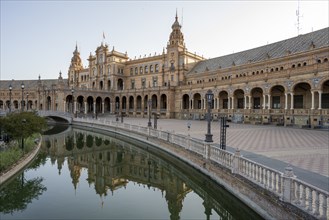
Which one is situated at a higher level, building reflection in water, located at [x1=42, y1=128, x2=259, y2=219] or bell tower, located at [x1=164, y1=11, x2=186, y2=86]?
bell tower, located at [x1=164, y1=11, x2=186, y2=86]

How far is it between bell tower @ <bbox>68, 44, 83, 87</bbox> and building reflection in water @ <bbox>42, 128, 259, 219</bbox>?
64704 mm

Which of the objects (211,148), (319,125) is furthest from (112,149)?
(319,125)

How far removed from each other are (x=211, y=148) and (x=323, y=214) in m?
6.93

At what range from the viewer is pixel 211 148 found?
1241 centimetres

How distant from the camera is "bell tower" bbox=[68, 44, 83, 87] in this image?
8525cm

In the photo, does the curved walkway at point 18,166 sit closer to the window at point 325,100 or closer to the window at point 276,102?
the window at point 325,100

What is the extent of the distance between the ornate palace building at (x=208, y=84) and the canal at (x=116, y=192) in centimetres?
1210

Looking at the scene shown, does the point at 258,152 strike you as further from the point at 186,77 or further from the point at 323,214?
the point at 186,77

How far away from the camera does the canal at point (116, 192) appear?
9.57 m

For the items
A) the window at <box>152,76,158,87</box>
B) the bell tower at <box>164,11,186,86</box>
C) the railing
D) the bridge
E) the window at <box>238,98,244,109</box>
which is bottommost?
the railing

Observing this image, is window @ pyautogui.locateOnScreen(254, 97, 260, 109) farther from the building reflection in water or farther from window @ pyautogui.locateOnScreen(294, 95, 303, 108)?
the building reflection in water

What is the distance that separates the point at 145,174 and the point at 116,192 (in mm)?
3367

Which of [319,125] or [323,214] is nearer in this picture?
[323,214]

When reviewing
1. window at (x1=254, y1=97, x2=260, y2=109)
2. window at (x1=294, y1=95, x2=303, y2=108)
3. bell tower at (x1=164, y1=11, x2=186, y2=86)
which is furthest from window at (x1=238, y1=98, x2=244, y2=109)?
bell tower at (x1=164, y1=11, x2=186, y2=86)
